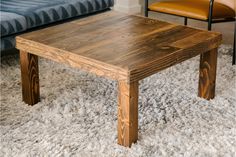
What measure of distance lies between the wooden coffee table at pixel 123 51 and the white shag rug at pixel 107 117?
0.33ft

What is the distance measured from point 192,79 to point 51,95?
0.90m

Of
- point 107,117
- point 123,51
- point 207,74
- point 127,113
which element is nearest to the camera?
point 127,113

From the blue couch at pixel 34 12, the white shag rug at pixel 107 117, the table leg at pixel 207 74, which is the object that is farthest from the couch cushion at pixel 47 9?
the table leg at pixel 207 74

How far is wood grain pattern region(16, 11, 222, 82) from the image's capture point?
206 centimetres

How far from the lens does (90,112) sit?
95.2 inches

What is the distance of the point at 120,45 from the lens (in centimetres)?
228

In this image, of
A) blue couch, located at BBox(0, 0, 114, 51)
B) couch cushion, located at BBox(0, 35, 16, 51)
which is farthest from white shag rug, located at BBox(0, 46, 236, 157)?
blue couch, located at BBox(0, 0, 114, 51)

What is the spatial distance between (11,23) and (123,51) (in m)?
1.00

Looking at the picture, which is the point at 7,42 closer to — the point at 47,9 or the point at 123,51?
the point at 47,9

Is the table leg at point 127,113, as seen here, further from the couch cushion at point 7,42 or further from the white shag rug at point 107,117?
the couch cushion at point 7,42

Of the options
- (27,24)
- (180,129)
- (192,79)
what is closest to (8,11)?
(27,24)

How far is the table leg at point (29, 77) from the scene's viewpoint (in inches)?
95.7

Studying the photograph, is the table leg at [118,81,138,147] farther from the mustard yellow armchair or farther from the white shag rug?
the mustard yellow armchair

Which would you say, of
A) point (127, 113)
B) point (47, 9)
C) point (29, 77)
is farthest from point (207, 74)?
point (47, 9)
